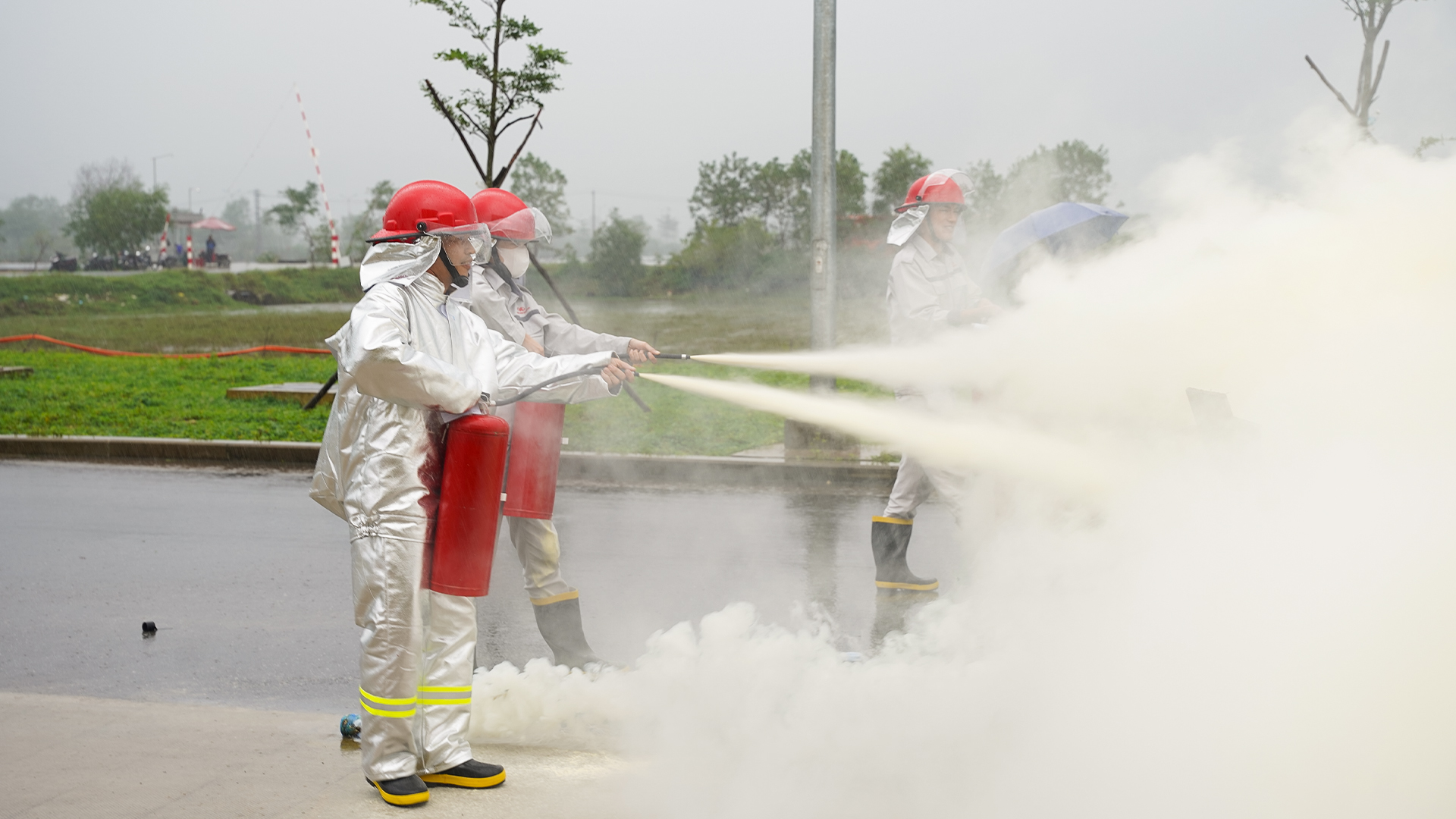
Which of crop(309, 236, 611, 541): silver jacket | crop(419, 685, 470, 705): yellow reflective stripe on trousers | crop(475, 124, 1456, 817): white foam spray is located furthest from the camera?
crop(419, 685, 470, 705): yellow reflective stripe on trousers

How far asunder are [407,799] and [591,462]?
594 centimetres

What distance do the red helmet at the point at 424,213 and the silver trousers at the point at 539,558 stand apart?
4.53ft

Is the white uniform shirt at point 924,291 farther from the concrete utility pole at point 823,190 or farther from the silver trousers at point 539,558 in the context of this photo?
the concrete utility pole at point 823,190

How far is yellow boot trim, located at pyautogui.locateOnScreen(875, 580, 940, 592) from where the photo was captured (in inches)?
223

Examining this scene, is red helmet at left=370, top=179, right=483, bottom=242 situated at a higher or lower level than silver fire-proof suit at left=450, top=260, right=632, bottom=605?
higher

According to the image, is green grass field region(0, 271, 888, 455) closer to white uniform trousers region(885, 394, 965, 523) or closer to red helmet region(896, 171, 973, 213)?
white uniform trousers region(885, 394, 965, 523)

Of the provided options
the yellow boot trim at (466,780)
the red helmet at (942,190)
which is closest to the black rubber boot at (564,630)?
the yellow boot trim at (466,780)

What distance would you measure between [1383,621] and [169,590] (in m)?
5.46

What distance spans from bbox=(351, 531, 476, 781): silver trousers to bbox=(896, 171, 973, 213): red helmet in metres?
3.28

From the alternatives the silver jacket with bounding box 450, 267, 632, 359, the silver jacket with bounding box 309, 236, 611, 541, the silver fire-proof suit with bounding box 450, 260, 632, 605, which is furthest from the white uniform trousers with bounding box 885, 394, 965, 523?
the silver jacket with bounding box 309, 236, 611, 541

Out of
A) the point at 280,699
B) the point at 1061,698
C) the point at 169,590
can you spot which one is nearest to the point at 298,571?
the point at 169,590

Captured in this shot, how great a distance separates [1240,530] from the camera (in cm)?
297

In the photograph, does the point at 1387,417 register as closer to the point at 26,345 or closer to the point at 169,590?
the point at 169,590

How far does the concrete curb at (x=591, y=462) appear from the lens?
8688mm
